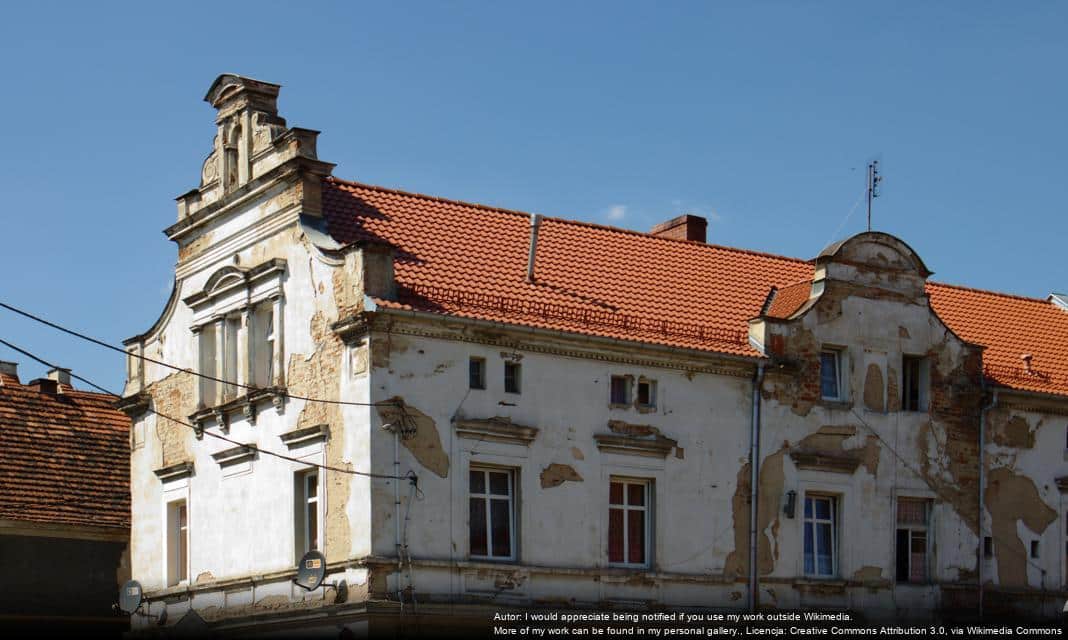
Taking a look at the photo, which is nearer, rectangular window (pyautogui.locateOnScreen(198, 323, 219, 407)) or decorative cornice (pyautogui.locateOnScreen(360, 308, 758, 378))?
decorative cornice (pyautogui.locateOnScreen(360, 308, 758, 378))

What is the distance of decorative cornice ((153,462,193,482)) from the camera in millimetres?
33188

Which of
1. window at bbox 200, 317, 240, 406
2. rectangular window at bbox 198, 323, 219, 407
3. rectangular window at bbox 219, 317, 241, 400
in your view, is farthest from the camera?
rectangular window at bbox 198, 323, 219, 407

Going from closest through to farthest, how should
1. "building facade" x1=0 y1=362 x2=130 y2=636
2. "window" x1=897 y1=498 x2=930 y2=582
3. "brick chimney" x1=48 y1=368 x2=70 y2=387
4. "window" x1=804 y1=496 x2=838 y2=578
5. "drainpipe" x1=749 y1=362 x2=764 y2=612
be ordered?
"drainpipe" x1=749 y1=362 x2=764 y2=612 → "window" x1=804 y1=496 x2=838 y2=578 → "window" x1=897 y1=498 x2=930 y2=582 → "building facade" x1=0 y1=362 x2=130 y2=636 → "brick chimney" x1=48 y1=368 x2=70 y2=387

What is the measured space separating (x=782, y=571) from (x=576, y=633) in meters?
4.88

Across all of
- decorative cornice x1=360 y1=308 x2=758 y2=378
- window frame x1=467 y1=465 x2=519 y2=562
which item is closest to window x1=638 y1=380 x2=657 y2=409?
decorative cornice x1=360 y1=308 x2=758 y2=378

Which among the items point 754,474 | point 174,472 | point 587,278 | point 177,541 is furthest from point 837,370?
point 177,541

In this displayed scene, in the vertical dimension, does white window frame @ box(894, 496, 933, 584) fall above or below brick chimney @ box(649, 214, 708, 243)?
below

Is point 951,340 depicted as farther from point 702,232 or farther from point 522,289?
point 522,289

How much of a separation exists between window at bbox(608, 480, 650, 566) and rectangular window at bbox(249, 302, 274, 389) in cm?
647

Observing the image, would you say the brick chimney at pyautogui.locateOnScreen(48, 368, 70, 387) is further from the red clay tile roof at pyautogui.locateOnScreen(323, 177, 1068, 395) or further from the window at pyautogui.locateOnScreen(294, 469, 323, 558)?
the window at pyautogui.locateOnScreen(294, 469, 323, 558)

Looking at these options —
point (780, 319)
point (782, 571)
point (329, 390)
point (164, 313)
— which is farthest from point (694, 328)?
point (164, 313)

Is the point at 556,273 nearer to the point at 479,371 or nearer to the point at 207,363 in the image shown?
the point at 479,371

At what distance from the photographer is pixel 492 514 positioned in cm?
2945

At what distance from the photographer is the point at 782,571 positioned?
3212cm
